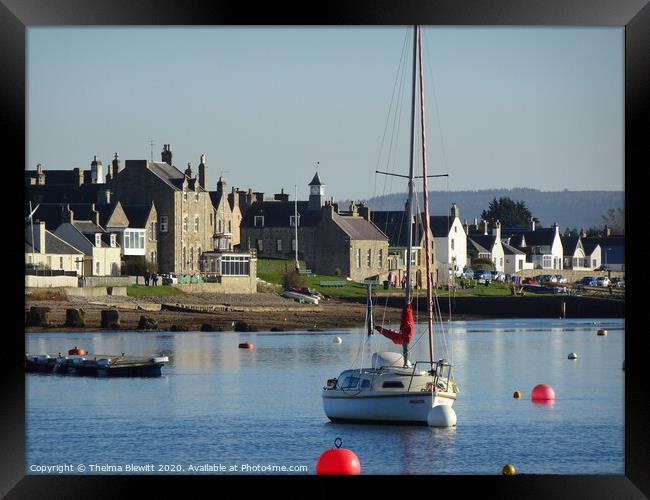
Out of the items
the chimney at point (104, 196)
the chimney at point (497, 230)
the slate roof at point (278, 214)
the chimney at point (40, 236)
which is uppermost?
the chimney at point (104, 196)

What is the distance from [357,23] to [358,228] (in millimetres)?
52444

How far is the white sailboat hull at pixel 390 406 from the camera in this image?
19828 millimetres

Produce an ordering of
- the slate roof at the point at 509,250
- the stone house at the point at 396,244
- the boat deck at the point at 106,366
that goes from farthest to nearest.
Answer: the slate roof at the point at 509,250
the stone house at the point at 396,244
the boat deck at the point at 106,366

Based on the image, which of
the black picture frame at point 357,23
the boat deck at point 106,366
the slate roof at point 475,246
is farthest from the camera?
the slate roof at point 475,246

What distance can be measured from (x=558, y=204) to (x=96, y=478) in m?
71.8

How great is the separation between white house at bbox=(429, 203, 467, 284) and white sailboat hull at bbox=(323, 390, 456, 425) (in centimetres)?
4370

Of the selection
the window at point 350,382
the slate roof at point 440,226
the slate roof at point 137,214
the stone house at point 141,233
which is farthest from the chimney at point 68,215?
the window at point 350,382

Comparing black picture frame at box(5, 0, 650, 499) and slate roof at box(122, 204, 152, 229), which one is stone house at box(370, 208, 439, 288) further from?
black picture frame at box(5, 0, 650, 499)

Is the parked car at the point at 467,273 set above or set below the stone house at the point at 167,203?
below

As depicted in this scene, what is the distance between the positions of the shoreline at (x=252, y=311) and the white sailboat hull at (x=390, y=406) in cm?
1762

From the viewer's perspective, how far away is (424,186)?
2247cm

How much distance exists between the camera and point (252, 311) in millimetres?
50562

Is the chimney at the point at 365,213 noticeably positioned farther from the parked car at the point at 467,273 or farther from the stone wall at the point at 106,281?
the stone wall at the point at 106,281
